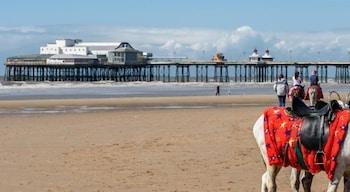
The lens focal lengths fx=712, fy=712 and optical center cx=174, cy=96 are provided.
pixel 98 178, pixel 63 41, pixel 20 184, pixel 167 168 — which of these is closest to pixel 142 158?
pixel 167 168

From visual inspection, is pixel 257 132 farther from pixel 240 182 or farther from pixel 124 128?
pixel 124 128

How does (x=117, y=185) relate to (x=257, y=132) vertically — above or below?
below

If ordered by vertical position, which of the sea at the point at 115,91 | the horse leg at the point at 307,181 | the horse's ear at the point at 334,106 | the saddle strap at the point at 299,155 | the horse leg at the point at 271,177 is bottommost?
the sea at the point at 115,91

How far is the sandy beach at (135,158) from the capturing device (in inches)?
447

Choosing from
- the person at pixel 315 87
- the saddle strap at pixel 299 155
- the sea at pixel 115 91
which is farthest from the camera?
the sea at pixel 115 91

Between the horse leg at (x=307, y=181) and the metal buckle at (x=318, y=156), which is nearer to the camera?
the metal buckle at (x=318, y=156)

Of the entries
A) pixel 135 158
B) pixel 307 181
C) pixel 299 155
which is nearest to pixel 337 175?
pixel 299 155

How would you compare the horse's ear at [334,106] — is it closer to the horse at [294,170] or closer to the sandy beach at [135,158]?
the horse at [294,170]

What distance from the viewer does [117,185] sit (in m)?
11.3

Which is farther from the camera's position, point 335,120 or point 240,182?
point 240,182

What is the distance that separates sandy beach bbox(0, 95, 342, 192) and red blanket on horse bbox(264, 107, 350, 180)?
262 centimetres

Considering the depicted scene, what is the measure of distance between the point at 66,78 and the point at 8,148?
10670cm

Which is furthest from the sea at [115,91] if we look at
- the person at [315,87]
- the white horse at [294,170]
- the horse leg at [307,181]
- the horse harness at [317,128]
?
the horse harness at [317,128]

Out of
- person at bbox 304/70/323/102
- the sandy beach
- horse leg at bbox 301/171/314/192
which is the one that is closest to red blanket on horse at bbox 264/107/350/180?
horse leg at bbox 301/171/314/192
